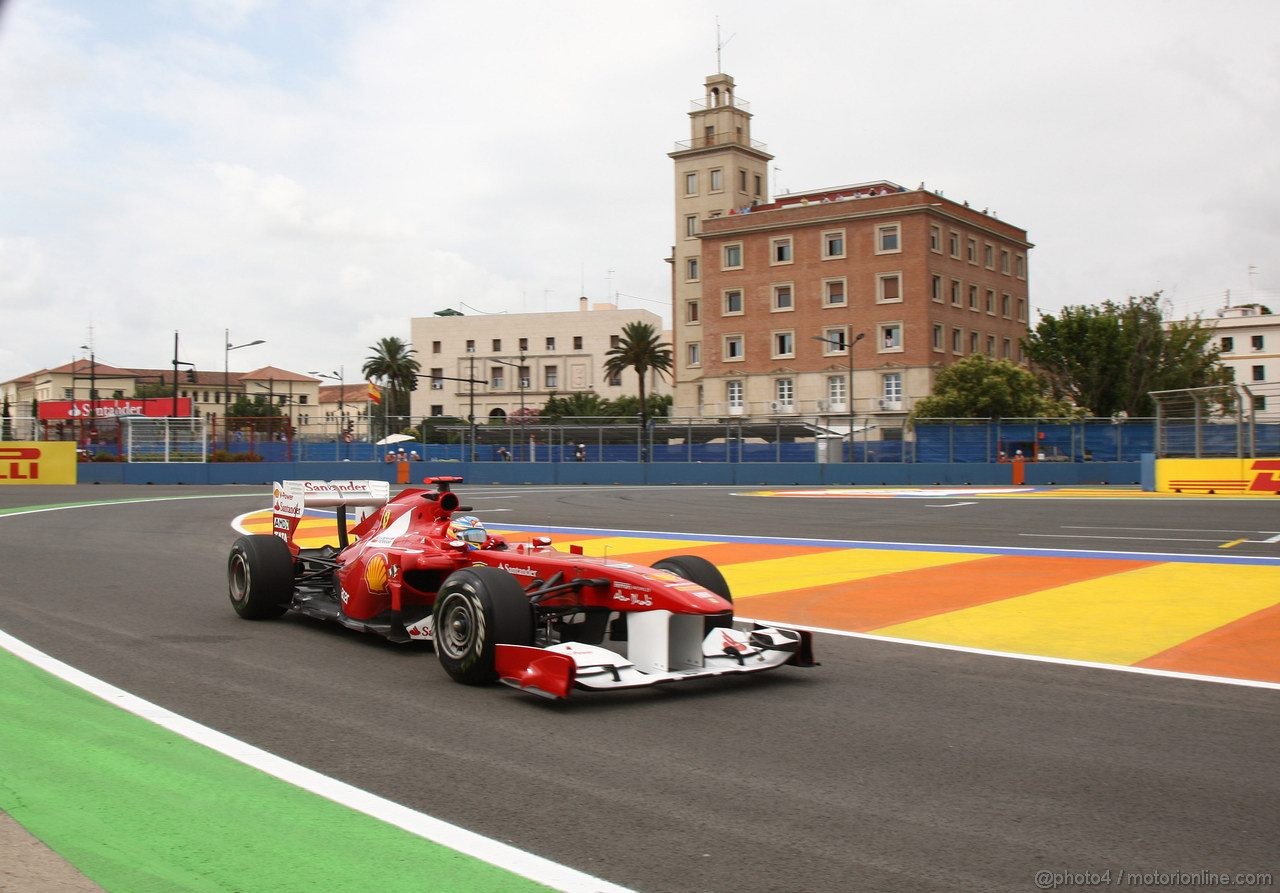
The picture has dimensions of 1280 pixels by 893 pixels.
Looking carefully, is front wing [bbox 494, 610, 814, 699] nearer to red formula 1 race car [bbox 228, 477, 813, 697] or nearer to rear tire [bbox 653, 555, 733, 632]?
red formula 1 race car [bbox 228, 477, 813, 697]

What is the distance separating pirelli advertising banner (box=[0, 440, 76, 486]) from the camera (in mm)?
38625

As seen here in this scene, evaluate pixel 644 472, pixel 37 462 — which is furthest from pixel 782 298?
pixel 37 462

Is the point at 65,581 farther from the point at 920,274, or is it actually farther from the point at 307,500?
the point at 920,274

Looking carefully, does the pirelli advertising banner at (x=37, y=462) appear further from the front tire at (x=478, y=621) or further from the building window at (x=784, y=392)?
the building window at (x=784, y=392)

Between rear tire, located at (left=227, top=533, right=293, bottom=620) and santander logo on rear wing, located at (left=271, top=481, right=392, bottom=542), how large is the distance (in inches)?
21.2

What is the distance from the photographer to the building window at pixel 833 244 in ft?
232

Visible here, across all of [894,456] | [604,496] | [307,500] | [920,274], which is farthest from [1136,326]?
[307,500]

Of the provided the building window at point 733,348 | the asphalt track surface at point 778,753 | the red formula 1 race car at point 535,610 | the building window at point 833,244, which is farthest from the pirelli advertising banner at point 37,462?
the building window at point 833,244

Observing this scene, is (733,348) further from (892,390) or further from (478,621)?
(478,621)

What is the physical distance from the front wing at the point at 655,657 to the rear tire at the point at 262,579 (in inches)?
139

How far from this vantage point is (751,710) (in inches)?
249

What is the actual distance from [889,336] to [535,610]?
6491cm

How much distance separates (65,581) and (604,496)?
72.0 ft

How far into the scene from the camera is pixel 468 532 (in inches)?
334
